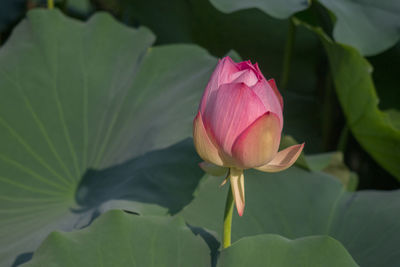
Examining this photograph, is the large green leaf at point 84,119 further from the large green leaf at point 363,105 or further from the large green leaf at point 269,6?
the large green leaf at point 363,105

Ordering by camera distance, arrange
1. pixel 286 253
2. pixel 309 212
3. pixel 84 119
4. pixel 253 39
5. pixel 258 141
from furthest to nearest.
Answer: pixel 253 39
pixel 84 119
pixel 309 212
pixel 286 253
pixel 258 141

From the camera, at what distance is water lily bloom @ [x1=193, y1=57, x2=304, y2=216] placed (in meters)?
0.50

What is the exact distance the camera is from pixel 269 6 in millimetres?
1026

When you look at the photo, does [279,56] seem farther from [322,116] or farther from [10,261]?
[10,261]

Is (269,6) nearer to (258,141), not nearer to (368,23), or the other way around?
(368,23)

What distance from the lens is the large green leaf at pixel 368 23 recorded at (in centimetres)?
105

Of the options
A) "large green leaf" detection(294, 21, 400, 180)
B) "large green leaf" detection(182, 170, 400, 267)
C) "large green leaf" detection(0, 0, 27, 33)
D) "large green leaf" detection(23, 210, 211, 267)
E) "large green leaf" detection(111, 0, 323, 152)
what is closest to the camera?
"large green leaf" detection(23, 210, 211, 267)

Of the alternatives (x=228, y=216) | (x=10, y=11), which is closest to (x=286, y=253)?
(x=228, y=216)

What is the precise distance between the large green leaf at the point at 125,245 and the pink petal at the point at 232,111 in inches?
6.9

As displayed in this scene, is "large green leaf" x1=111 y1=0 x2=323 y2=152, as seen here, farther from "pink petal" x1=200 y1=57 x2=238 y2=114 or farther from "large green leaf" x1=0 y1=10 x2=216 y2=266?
"pink petal" x1=200 y1=57 x2=238 y2=114

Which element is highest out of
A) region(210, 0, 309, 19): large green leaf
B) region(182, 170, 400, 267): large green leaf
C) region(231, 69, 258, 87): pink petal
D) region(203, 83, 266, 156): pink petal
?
region(231, 69, 258, 87): pink petal

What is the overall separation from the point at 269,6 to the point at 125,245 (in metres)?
0.63

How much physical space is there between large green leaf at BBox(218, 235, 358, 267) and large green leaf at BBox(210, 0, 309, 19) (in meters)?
0.55

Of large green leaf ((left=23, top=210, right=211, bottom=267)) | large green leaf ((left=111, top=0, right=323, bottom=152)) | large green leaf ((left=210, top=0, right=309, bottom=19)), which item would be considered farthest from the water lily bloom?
large green leaf ((left=111, top=0, right=323, bottom=152))
